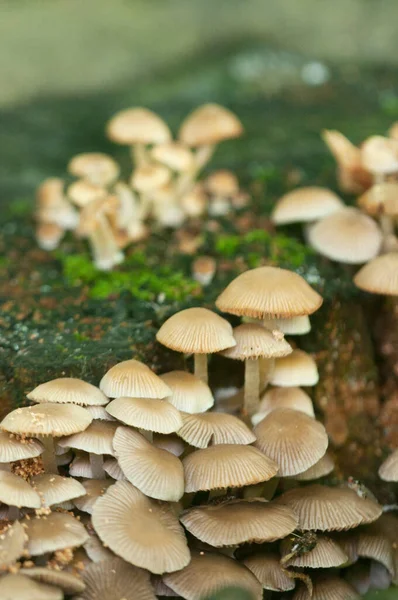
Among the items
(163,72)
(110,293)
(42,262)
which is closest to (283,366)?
(110,293)

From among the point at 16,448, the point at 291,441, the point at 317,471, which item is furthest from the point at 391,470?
the point at 16,448

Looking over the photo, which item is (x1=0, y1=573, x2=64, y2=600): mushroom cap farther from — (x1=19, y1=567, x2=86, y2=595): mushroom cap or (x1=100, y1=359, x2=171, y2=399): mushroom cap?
(x1=100, y1=359, x2=171, y2=399): mushroom cap

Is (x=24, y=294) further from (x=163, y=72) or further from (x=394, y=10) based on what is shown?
(x=394, y=10)

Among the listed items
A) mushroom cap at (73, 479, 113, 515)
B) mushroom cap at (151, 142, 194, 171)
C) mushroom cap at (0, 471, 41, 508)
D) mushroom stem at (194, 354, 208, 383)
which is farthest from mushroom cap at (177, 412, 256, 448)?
mushroom cap at (151, 142, 194, 171)

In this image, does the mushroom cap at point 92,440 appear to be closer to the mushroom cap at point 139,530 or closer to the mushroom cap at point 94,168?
the mushroom cap at point 139,530

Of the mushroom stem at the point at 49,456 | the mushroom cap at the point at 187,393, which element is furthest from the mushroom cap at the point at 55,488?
the mushroom cap at the point at 187,393
